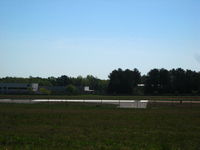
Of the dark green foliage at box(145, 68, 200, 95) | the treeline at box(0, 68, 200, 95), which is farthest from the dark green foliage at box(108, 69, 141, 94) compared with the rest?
the dark green foliage at box(145, 68, 200, 95)

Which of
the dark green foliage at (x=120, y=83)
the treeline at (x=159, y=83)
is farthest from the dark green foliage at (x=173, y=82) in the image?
the dark green foliage at (x=120, y=83)

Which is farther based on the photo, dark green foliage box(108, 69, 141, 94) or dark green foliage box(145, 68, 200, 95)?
dark green foliage box(108, 69, 141, 94)

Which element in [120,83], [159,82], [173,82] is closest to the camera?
[173,82]

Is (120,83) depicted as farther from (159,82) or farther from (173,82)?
(173,82)

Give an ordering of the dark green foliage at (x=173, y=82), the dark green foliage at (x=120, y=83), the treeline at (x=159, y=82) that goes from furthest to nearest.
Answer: the dark green foliage at (x=120, y=83)
the treeline at (x=159, y=82)
the dark green foliage at (x=173, y=82)

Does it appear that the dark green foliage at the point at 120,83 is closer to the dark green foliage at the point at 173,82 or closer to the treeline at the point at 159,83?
the treeline at the point at 159,83

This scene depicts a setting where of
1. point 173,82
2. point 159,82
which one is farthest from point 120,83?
point 173,82

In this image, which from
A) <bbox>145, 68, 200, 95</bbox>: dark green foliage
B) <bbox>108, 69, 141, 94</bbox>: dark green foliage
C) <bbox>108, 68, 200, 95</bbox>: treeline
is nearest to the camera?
<bbox>145, 68, 200, 95</bbox>: dark green foliage

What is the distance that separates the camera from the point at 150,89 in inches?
5625

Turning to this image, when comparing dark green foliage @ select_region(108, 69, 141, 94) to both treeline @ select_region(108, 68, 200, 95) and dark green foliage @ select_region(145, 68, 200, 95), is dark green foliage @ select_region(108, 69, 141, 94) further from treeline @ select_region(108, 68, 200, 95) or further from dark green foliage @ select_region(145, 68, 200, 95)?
dark green foliage @ select_region(145, 68, 200, 95)

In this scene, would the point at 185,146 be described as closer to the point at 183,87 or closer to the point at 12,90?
the point at 183,87

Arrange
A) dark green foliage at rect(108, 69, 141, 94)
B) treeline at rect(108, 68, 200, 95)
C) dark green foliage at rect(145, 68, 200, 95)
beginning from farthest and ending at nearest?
dark green foliage at rect(108, 69, 141, 94) < treeline at rect(108, 68, 200, 95) < dark green foliage at rect(145, 68, 200, 95)

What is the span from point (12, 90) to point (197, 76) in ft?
285

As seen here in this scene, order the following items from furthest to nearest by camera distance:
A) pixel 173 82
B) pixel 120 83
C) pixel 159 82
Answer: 1. pixel 120 83
2. pixel 159 82
3. pixel 173 82
